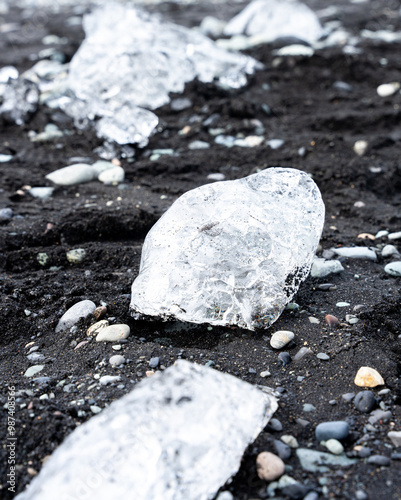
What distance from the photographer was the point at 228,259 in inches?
78.7

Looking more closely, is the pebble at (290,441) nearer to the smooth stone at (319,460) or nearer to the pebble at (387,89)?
the smooth stone at (319,460)

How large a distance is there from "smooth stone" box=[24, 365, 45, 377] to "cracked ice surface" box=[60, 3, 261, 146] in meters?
2.13

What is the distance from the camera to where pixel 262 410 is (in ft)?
5.02

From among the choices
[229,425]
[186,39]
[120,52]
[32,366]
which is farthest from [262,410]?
[186,39]

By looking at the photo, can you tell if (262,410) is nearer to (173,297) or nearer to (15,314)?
(173,297)

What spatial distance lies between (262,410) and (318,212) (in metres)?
0.92

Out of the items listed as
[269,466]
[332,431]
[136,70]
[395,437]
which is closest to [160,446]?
[269,466]

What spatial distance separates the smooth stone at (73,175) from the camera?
130 inches

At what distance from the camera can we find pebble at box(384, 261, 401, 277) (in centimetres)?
236

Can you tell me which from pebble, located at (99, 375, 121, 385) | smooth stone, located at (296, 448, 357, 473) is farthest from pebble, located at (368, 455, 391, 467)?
pebble, located at (99, 375, 121, 385)

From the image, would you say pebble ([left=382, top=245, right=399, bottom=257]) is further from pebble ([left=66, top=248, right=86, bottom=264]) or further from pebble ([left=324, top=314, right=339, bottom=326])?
pebble ([left=66, top=248, right=86, bottom=264])

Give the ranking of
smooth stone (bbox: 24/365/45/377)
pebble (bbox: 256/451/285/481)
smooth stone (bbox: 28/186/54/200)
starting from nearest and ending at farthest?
pebble (bbox: 256/451/285/481) < smooth stone (bbox: 24/365/45/377) < smooth stone (bbox: 28/186/54/200)

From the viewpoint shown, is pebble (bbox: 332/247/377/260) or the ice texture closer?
the ice texture

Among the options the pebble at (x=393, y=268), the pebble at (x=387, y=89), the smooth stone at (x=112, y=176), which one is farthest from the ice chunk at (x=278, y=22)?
the pebble at (x=393, y=268)
